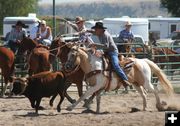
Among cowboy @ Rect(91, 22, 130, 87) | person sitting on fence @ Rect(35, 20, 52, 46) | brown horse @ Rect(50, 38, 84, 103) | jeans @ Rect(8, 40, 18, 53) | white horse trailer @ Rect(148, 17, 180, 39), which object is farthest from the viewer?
white horse trailer @ Rect(148, 17, 180, 39)

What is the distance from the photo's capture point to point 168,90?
13.6 meters

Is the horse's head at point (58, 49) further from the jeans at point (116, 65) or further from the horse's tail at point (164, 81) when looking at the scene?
the horse's tail at point (164, 81)

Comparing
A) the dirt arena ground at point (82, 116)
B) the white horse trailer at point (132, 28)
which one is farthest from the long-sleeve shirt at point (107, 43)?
the white horse trailer at point (132, 28)

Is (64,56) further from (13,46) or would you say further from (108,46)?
(13,46)

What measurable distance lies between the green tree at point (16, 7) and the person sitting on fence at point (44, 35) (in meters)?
37.2

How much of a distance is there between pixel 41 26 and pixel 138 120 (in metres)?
5.75

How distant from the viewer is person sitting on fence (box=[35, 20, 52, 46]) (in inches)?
648

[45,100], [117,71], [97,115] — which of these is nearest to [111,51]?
[117,71]

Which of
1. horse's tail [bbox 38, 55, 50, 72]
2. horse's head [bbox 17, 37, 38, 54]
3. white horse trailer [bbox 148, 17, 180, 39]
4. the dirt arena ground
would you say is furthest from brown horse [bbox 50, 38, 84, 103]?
white horse trailer [bbox 148, 17, 180, 39]

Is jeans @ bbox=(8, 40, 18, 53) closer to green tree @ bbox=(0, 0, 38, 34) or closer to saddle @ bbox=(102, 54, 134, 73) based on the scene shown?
saddle @ bbox=(102, 54, 134, 73)

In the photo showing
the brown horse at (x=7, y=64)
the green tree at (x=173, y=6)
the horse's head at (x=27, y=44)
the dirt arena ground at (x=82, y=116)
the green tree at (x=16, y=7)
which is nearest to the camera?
the dirt arena ground at (x=82, y=116)

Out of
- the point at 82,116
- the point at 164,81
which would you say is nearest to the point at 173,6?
the point at 164,81

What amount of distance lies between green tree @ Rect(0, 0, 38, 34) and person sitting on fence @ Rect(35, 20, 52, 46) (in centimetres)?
3724

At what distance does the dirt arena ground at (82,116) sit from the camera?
444 inches
